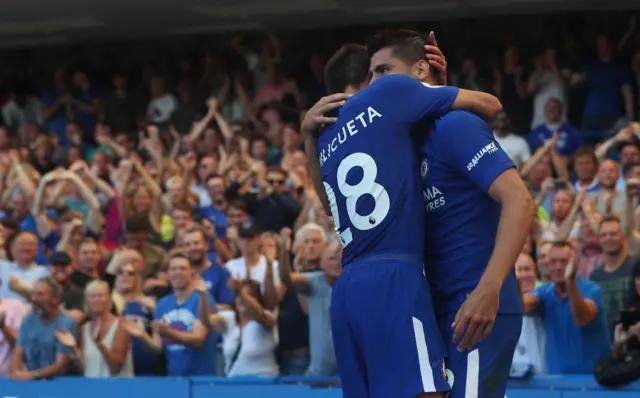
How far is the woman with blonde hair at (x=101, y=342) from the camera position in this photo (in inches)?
389

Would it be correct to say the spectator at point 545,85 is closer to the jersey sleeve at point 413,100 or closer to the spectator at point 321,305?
the spectator at point 321,305

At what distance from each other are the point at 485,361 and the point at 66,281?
23.9 feet

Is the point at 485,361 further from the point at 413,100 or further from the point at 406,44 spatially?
the point at 406,44

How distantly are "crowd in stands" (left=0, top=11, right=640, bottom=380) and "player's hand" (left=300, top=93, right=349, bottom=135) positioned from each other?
381 centimetres

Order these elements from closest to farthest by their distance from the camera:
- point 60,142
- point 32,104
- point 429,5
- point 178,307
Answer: point 178,307 → point 429,5 → point 60,142 → point 32,104

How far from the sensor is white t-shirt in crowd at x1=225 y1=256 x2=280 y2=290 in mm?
10359

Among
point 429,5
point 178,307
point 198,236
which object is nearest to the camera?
point 178,307

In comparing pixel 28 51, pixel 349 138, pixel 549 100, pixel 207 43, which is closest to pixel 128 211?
pixel 549 100

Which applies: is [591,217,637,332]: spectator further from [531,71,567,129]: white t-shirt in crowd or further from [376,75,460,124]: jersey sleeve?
[531,71,567,129]: white t-shirt in crowd

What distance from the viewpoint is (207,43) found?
752 inches

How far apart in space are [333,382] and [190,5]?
9766 mm

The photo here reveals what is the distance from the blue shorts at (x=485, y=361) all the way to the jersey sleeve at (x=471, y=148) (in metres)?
0.54

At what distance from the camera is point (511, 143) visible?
1331 centimetres

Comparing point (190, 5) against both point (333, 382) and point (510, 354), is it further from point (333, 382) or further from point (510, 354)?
point (510, 354)
